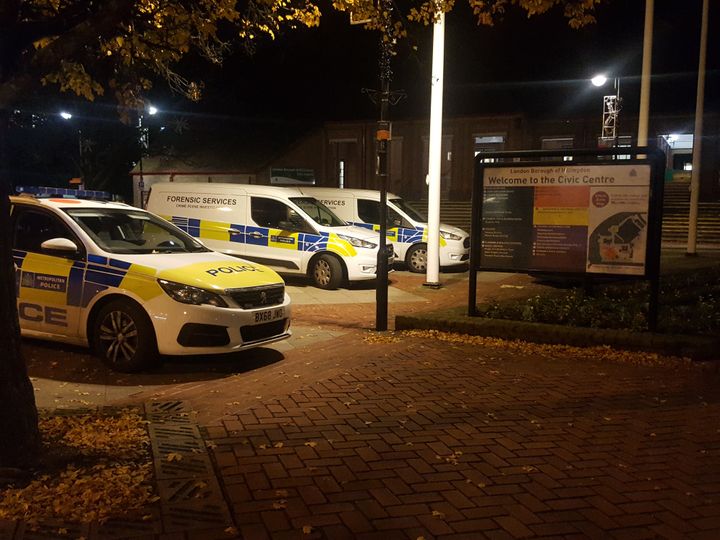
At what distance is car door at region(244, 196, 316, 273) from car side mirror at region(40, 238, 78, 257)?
6569 millimetres

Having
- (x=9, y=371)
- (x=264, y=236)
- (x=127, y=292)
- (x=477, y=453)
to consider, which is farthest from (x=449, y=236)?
(x=9, y=371)

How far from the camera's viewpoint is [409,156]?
33.1 meters

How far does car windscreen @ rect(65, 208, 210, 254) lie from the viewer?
24.2 feet

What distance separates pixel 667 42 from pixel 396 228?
22.9 m

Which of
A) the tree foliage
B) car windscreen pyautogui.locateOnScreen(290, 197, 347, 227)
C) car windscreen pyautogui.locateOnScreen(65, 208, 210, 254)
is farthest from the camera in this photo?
car windscreen pyautogui.locateOnScreen(290, 197, 347, 227)

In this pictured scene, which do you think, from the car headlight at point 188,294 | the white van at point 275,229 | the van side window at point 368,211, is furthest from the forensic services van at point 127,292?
the van side window at point 368,211

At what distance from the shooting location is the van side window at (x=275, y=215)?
43.5 ft

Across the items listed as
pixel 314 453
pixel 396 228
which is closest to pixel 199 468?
pixel 314 453

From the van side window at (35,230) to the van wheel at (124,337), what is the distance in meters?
1.18

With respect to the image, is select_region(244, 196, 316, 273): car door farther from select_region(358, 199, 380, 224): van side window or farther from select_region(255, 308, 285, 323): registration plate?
select_region(255, 308, 285, 323): registration plate

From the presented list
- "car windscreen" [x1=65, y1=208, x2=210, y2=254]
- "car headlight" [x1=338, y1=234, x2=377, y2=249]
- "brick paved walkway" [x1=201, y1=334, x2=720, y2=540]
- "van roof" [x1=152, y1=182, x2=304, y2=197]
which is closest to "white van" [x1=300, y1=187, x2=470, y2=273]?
"van roof" [x1=152, y1=182, x2=304, y2=197]

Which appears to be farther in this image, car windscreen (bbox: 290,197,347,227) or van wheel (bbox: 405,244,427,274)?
van wheel (bbox: 405,244,427,274)

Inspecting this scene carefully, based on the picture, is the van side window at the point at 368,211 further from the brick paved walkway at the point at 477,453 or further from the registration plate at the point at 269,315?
the brick paved walkway at the point at 477,453

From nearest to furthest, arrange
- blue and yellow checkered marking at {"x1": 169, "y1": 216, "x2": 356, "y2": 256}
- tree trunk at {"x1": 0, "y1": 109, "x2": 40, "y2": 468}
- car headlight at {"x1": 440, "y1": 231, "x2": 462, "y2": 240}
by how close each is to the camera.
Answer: tree trunk at {"x1": 0, "y1": 109, "x2": 40, "y2": 468} → blue and yellow checkered marking at {"x1": 169, "y1": 216, "x2": 356, "y2": 256} → car headlight at {"x1": 440, "y1": 231, "x2": 462, "y2": 240}
